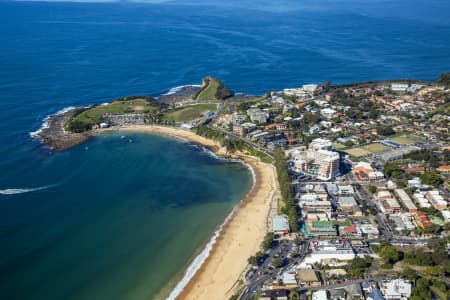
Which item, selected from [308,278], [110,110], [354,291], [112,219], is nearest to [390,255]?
[354,291]

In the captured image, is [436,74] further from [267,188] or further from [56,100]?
[56,100]

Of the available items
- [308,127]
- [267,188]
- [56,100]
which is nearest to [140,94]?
[56,100]

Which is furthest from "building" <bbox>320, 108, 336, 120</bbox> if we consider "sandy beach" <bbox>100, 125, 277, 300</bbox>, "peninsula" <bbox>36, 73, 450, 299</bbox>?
"sandy beach" <bbox>100, 125, 277, 300</bbox>

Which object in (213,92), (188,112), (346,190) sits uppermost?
(213,92)

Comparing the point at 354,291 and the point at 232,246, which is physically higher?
the point at 232,246

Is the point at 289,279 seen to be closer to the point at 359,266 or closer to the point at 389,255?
the point at 359,266

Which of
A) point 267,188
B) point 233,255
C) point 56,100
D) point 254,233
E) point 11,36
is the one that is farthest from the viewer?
point 11,36

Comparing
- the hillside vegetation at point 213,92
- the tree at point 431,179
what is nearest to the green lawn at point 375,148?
the tree at point 431,179


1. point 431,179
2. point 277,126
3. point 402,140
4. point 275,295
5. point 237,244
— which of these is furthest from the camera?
point 277,126
